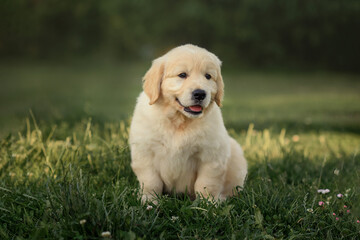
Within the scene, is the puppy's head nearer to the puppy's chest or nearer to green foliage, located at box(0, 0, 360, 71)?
the puppy's chest

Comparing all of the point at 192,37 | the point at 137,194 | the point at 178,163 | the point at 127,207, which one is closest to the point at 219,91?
the point at 178,163

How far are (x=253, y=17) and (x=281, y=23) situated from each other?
128 centimetres

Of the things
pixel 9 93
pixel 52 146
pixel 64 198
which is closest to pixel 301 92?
pixel 9 93

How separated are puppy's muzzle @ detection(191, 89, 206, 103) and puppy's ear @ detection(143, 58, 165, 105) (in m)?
0.27

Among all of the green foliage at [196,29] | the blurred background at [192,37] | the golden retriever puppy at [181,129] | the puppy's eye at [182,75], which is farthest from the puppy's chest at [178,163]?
the green foliage at [196,29]

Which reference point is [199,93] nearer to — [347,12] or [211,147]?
[211,147]

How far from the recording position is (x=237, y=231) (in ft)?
7.03

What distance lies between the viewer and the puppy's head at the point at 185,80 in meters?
2.51

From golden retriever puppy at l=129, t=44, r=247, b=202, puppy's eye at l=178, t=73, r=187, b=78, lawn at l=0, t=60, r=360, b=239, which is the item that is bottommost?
lawn at l=0, t=60, r=360, b=239

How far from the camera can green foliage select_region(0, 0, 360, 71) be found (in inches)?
664

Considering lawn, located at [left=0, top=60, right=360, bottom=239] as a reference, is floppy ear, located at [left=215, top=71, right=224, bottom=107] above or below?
above

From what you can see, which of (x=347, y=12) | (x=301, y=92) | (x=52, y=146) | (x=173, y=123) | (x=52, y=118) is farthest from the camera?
(x=347, y=12)

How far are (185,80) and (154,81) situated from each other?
219 mm

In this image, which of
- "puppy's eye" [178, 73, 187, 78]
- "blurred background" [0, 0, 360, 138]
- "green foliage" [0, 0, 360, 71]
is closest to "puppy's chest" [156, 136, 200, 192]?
"puppy's eye" [178, 73, 187, 78]
